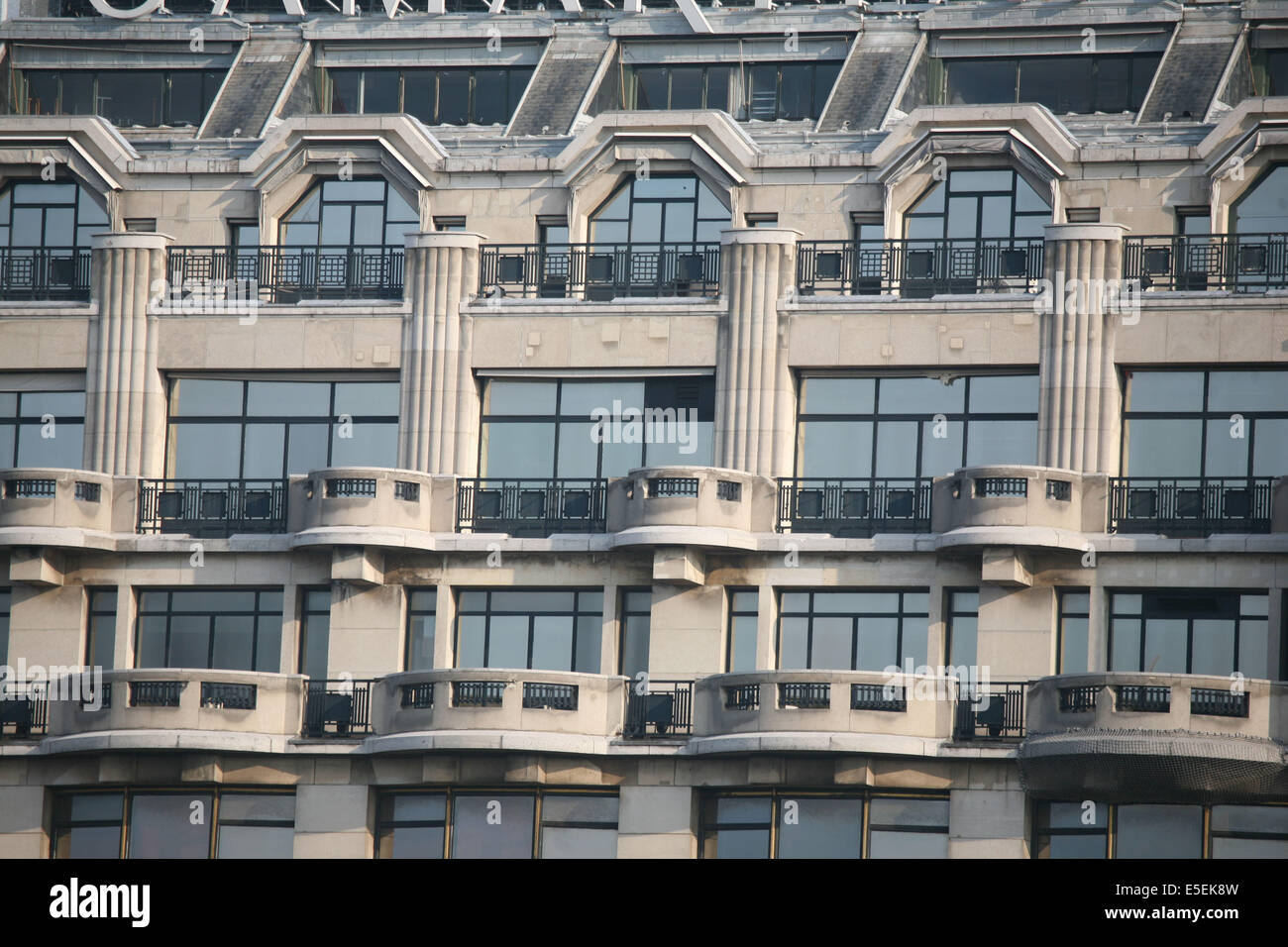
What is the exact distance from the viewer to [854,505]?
53.4 meters

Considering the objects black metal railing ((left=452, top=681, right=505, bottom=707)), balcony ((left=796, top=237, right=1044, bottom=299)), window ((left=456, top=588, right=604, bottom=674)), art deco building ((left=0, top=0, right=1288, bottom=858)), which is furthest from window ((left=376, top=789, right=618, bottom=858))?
balcony ((left=796, top=237, right=1044, bottom=299))

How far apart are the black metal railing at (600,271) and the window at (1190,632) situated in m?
10.3

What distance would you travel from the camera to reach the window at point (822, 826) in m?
50.7

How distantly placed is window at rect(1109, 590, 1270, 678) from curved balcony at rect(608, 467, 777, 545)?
706cm

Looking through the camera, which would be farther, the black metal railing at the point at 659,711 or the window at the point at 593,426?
the window at the point at 593,426

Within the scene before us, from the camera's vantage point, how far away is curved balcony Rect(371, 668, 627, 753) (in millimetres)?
50750

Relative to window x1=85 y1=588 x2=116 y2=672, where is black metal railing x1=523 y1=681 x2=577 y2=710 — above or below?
below

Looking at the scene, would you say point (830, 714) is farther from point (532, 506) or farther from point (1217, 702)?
point (532, 506)

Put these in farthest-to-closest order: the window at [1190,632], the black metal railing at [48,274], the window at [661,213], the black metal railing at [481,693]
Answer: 1. the black metal railing at [48,274]
2. the window at [661,213]
3. the window at [1190,632]
4. the black metal railing at [481,693]

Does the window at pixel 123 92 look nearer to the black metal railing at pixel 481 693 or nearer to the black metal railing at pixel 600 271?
the black metal railing at pixel 600 271

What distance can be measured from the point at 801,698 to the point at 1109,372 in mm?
8734

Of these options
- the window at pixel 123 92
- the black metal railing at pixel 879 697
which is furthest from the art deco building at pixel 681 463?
the window at pixel 123 92

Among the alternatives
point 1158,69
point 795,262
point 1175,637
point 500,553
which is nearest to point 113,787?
point 500,553

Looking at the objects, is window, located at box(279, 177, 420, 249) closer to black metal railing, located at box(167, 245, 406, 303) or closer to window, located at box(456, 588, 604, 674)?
black metal railing, located at box(167, 245, 406, 303)
